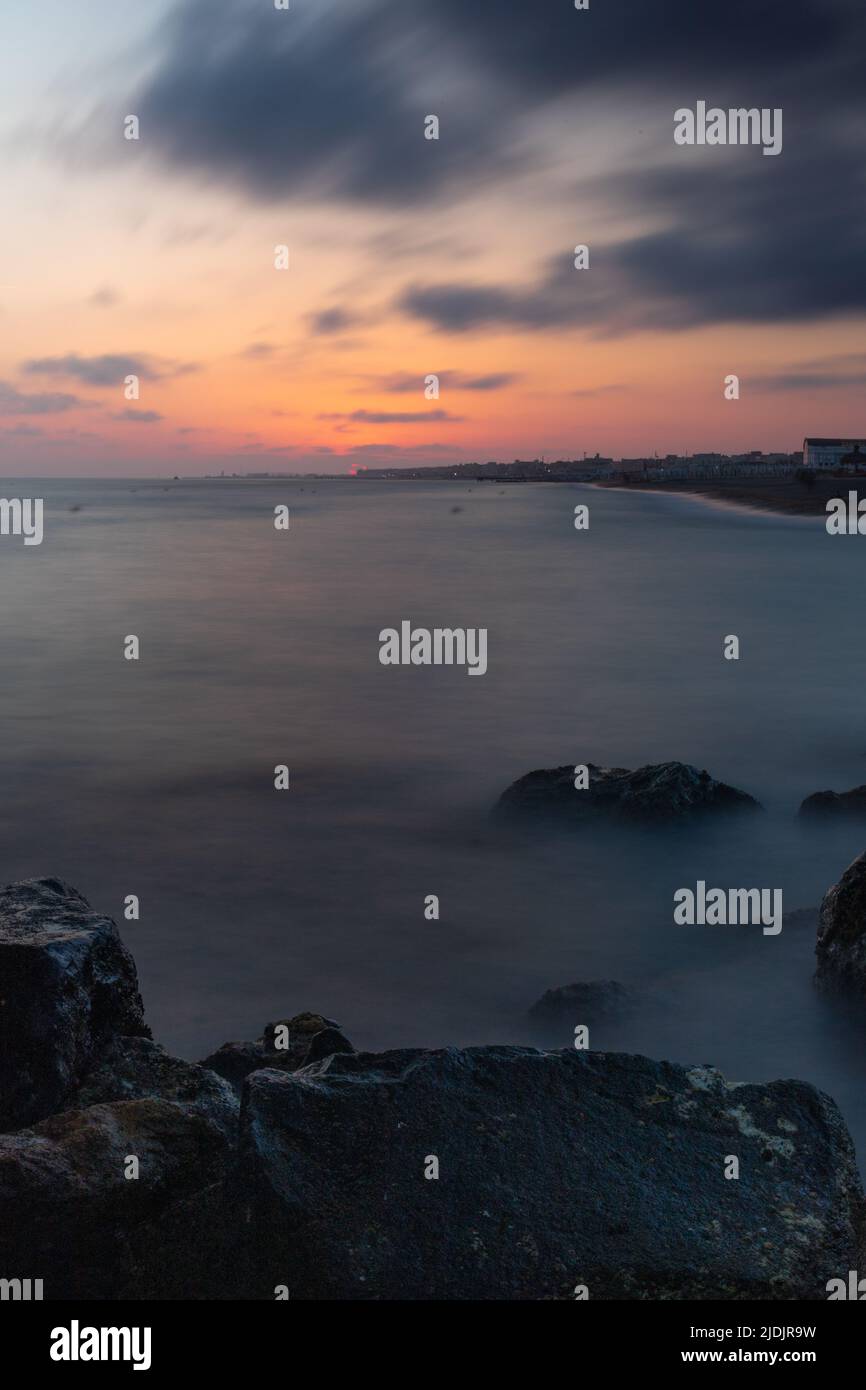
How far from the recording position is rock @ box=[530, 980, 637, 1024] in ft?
23.2

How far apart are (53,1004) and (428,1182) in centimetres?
180

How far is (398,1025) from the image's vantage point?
7.47m

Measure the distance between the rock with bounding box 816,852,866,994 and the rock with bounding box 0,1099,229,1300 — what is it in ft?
14.0

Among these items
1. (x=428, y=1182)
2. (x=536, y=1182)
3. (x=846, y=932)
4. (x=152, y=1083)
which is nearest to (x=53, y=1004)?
(x=152, y=1083)

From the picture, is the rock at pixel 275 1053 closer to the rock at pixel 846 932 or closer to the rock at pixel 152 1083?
the rock at pixel 152 1083

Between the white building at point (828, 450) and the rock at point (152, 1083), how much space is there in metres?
188

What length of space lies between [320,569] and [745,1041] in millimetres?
38306

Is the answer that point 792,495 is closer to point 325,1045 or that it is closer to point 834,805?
point 834,805

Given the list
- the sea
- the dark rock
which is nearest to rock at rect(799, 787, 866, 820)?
the sea

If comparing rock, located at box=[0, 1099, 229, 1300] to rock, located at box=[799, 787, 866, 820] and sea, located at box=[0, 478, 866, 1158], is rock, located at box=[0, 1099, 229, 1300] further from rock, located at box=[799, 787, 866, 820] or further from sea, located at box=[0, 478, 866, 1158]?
rock, located at box=[799, 787, 866, 820]

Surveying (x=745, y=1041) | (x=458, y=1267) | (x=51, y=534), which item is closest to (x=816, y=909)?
(x=745, y=1041)

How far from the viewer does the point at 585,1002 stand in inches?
281

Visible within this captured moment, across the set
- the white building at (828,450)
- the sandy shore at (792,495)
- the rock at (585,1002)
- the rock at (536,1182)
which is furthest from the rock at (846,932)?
the white building at (828,450)

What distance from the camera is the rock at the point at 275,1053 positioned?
5281 millimetres
